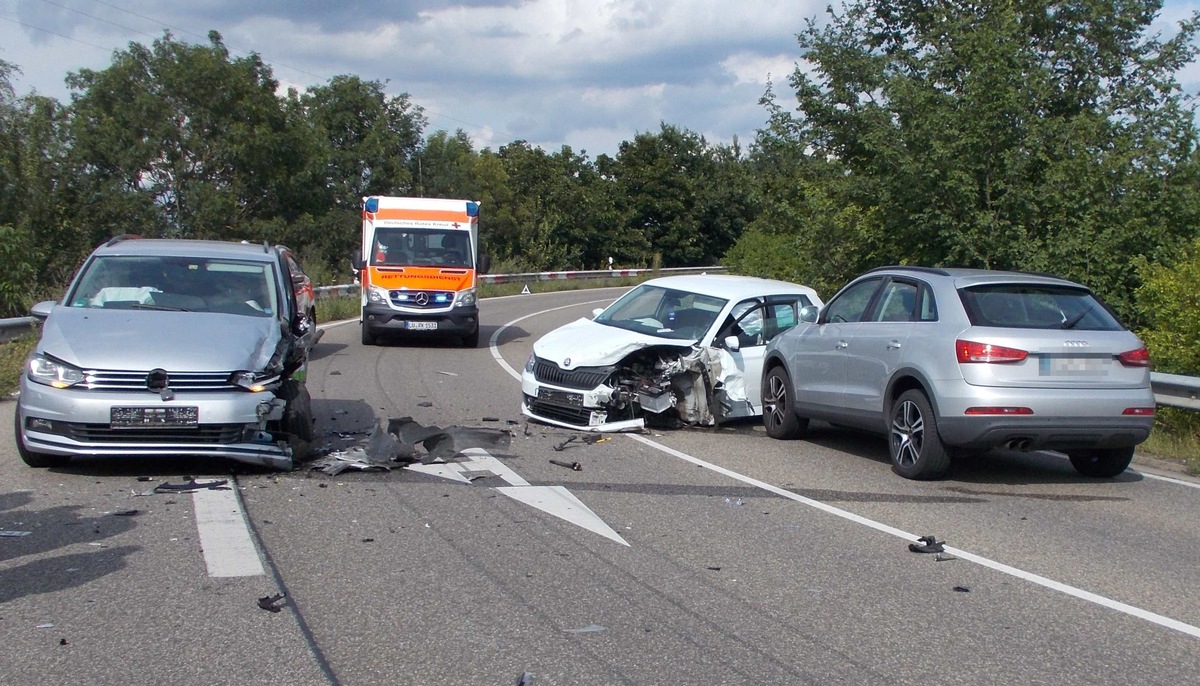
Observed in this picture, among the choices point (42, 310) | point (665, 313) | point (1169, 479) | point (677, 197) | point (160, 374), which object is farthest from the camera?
point (677, 197)

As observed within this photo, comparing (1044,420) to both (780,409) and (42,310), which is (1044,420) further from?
(42,310)

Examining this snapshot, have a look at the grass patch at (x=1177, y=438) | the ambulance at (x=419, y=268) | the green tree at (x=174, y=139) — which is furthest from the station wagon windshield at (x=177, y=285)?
the green tree at (x=174, y=139)

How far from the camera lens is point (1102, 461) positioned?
372 inches

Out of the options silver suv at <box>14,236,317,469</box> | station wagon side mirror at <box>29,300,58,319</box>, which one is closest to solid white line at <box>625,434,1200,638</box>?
silver suv at <box>14,236,317,469</box>

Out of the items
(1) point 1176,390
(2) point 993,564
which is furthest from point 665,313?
(2) point 993,564

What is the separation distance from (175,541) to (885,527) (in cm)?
441

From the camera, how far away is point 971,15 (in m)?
19.8

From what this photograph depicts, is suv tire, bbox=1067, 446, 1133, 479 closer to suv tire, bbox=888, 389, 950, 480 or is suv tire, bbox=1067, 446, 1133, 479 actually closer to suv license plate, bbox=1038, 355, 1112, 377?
Result: suv license plate, bbox=1038, 355, 1112, 377

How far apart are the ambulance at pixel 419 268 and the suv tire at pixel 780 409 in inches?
406

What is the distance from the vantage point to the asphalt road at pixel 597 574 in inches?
191

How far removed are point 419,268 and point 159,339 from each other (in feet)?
42.5

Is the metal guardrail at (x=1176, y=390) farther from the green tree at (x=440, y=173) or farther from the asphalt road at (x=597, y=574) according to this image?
the green tree at (x=440, y=173)

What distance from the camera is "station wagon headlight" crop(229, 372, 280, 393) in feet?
26.8

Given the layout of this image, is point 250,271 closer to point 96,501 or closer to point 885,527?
point 96,501
